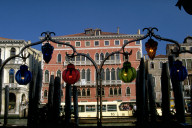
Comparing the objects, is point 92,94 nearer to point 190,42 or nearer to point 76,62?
point 76,62

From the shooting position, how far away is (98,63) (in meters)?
30.9

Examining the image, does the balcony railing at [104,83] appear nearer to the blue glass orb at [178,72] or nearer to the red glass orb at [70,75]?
the red glass orb at [70,75]

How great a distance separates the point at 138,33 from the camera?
31.9 m

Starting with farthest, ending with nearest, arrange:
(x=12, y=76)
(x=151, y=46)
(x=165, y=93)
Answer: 1. (x=12, y=76)
2. (x=165, y=93)
3. (x=151, y=46)

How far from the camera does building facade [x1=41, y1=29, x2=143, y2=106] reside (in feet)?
98.2

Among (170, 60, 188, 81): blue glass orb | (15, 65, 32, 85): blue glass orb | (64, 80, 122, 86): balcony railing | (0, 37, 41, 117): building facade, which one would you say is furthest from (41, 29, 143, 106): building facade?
(170, 60, 188, 81): blue glass orb

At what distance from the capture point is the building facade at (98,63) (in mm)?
29922

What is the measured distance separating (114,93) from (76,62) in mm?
6381

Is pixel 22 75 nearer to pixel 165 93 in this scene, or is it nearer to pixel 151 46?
pixel 151 46

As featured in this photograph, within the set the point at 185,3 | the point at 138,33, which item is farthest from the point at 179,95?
the point at 138,33

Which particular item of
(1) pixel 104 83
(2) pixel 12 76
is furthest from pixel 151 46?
(1) pixel 104 83

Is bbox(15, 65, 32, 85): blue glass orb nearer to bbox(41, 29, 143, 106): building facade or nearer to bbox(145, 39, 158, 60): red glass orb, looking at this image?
bbox(145, 39, 158, 60): red glass orb

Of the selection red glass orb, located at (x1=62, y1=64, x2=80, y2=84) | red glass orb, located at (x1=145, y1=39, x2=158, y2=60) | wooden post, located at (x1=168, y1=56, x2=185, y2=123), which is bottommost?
wooden post, located at (x1=168, y1=56, x2=185, y2=123)

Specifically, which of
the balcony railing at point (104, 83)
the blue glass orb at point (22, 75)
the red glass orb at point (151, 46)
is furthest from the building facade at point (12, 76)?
the red glass orb at point (151, 46)
